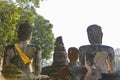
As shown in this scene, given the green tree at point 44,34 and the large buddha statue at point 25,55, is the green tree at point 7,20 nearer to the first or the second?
the large buddha statue at point 25,55

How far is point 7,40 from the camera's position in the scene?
21.9 metres

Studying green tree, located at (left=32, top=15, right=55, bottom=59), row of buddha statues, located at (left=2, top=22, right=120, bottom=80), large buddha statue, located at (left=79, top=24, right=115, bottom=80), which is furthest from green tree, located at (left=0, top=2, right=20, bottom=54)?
green tree, located at (left=32, top=15, right=55, bottom=59)

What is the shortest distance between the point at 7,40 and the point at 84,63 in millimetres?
10536

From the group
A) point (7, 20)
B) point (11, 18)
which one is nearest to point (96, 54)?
point (11, 18)

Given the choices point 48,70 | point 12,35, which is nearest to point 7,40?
point 12,35

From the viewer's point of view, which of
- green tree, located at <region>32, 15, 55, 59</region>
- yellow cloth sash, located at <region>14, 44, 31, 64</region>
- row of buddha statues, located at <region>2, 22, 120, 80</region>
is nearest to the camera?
row of buddha statues, located at <region>2, 22, 120, 80</region>

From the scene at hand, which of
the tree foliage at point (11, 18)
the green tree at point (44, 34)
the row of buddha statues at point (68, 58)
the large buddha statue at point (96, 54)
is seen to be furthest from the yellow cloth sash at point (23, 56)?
the green tree at point (44, 34)

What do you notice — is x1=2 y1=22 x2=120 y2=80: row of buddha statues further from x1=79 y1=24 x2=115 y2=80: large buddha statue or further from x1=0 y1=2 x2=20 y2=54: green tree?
x1=0 y1=2 x2=20 y2=54: green tree

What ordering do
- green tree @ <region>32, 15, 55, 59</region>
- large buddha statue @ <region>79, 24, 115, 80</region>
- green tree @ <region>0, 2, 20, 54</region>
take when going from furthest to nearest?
green tree @ <region>32, 15, 55, 59</region>
green tree @ <region>0, 2, 20, 54</region>
large buddha statue @ <region>79, 24, 115, 80</region>

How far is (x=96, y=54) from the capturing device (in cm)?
1225

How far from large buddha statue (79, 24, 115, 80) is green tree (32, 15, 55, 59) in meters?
25.7

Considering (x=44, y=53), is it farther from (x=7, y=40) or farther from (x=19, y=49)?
(x=19, y=49)

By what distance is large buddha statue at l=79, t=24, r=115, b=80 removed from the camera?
11.8m

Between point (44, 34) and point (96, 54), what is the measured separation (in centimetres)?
2766
